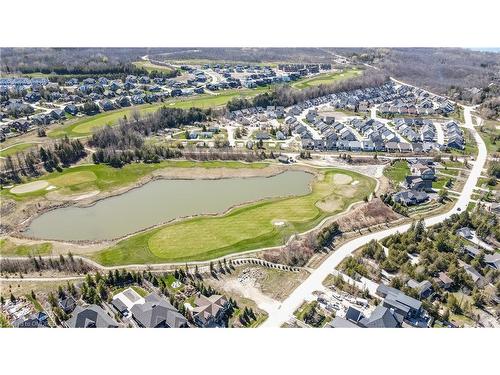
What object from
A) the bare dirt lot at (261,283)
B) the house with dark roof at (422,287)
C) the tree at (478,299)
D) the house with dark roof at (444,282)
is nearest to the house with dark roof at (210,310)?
the bare dirt lot at (261,283)

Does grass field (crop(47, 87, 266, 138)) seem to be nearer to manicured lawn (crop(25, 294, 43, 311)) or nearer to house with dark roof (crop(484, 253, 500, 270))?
manicured lawn (crop(25, 294, 43, 311))

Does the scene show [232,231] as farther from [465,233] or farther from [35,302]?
[465,233]

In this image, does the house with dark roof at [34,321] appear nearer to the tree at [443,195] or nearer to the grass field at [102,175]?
the grass field at [102,175]

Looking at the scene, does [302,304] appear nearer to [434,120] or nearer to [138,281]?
[138,281]

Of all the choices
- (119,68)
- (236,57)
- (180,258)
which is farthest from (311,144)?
(236,57)

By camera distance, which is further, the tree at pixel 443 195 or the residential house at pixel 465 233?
the tree at pixel 443 195
